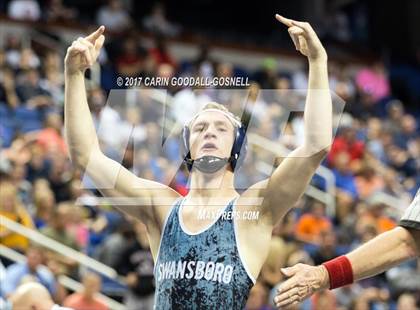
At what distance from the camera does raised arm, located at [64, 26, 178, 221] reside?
14.4 feet

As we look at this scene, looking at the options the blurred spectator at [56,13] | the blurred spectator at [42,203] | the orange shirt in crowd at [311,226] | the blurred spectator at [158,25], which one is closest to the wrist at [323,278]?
the blurred spectator at [42,203]

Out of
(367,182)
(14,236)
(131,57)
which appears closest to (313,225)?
(367,182)

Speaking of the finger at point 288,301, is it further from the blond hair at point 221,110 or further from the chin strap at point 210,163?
the blond hair at point 221,110

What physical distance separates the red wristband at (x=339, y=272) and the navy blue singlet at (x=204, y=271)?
32 centimetres

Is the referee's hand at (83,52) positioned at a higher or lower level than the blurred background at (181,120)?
lower

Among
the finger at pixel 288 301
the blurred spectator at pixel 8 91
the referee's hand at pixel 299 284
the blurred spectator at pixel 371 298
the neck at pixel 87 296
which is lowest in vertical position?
the finger at pixel 288 301

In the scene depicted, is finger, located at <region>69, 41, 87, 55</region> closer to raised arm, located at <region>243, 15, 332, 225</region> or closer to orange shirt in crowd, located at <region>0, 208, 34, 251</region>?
raised arm, located at <region>243, 15, 332, 225</region>

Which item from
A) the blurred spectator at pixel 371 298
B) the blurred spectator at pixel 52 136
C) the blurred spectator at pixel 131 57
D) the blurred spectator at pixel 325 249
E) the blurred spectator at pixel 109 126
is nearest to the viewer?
the blurred spectator at pixel 109 126

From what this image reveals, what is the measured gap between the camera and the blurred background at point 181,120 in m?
6.38

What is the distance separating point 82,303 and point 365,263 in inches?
167

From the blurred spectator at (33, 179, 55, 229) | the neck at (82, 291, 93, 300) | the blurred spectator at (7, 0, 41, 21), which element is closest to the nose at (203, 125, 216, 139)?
the neck at (82, 291, 93, 300)

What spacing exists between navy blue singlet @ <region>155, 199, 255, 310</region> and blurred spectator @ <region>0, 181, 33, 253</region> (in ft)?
17.1

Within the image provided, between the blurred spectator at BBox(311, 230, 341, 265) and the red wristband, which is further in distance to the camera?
the blurred spectator at BBox(311, 230, 341, 265)

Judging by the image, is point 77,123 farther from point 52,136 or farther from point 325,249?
point 52,136
